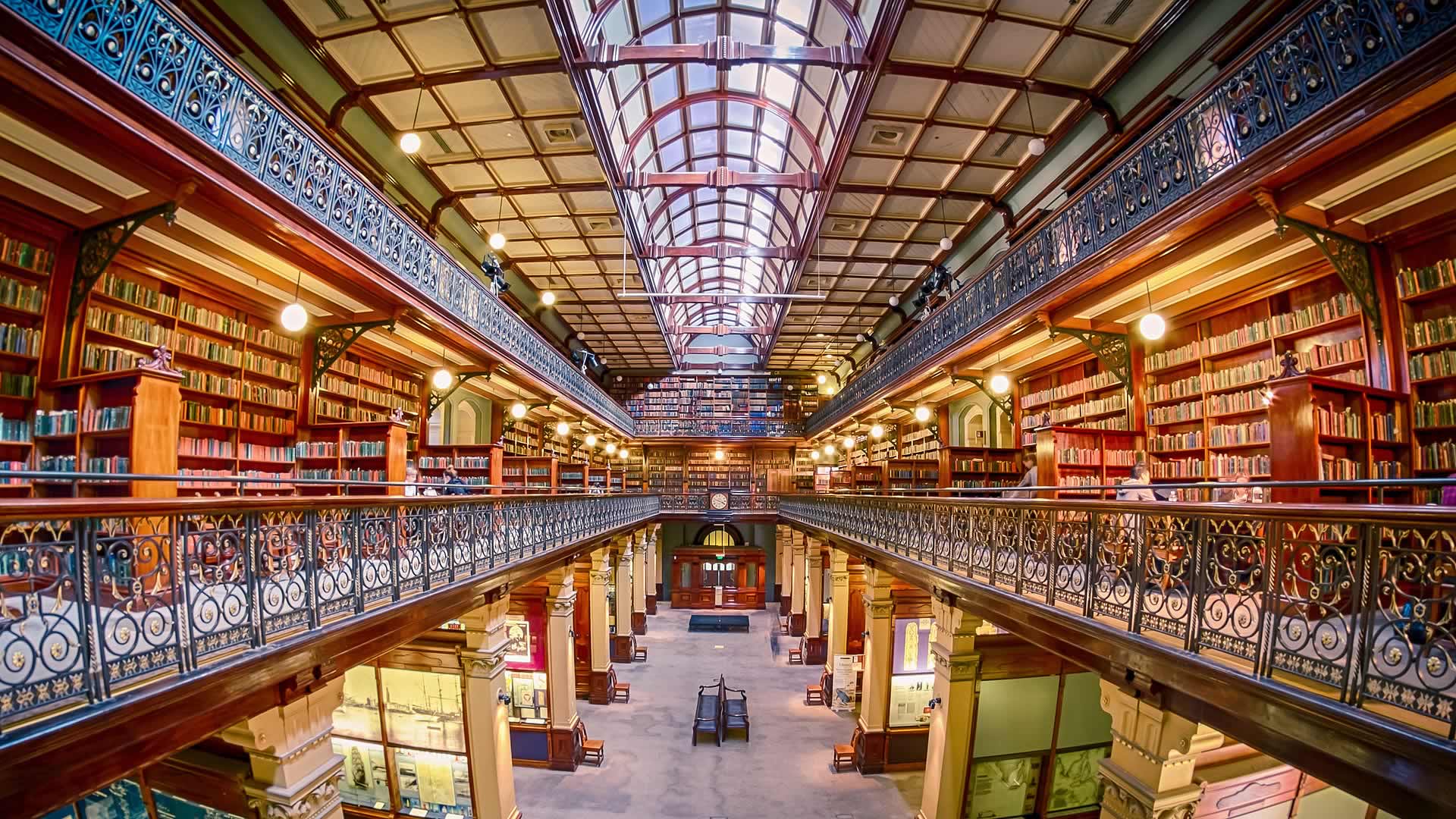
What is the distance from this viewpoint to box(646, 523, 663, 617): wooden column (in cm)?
2005

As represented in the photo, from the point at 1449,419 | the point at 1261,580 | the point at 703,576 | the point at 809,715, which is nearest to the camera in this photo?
the point at 1261,580

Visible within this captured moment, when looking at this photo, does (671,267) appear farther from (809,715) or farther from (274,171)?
(274,171)

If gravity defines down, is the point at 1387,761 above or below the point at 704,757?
above

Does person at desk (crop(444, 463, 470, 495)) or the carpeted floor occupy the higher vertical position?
person at desk (crop(444, 463, 470, 495))

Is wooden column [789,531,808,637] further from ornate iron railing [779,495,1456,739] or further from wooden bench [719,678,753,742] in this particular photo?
ornate iron railing [779,495,1456,739]

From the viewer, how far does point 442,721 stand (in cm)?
688

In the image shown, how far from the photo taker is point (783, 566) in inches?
781

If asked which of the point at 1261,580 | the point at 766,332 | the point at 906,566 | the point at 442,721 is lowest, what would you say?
the point at 442,721

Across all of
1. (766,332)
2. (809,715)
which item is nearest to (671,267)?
(766,332)

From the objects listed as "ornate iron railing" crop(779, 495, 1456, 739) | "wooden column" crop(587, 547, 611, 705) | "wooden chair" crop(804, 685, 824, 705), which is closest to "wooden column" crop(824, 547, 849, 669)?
"wooden chair" crop(804, 685, 824, 705)

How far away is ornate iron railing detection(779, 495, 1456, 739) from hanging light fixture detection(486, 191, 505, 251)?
8.16m

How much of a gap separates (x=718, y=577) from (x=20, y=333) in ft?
62.6

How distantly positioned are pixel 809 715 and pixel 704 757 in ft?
8.67

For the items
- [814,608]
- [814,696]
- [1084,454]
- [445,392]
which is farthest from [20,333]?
[814,608]
